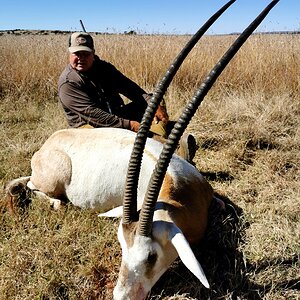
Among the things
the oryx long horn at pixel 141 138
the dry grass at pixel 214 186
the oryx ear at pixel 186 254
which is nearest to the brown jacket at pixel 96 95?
the dry grass at pixel 214 186

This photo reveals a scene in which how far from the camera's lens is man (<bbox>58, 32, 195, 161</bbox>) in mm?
5215

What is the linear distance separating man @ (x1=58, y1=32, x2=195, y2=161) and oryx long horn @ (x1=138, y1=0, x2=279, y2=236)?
234 cm

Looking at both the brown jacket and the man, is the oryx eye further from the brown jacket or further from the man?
the brown jacket

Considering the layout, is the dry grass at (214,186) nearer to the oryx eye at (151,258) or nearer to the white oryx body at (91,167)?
the white oryx body at (91,167)

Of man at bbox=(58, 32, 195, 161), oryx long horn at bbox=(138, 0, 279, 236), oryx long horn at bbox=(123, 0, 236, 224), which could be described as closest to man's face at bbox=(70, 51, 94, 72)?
man at bbox=(58, 32, 195, 161)

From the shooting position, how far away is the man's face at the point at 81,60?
5.43 m

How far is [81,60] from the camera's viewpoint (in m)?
5.45

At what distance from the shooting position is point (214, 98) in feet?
25.8

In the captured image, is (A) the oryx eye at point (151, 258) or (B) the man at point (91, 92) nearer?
(A) the oryx eye at point (151, 258)

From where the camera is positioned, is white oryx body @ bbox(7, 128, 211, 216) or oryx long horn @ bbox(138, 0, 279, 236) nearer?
oryx long horn @ bbox(138, 0, 279, 236)

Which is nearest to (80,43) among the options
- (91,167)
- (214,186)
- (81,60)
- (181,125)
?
(81,60)

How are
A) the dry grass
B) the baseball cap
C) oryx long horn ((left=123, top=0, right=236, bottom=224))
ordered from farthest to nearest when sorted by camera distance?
the baseball cap < the dry grass < oryx long horn ((left=123, top=0, right=236, bottom=224))

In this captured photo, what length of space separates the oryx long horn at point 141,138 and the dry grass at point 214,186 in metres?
0.85

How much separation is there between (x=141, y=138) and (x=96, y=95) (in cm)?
304
